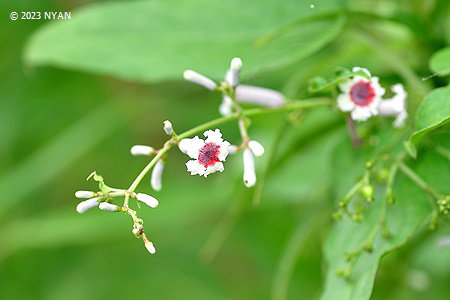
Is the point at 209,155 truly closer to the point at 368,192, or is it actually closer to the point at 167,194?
the point at 368,192

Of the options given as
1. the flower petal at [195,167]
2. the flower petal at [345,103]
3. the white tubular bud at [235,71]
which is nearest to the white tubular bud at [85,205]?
the flower petal at [195,167]

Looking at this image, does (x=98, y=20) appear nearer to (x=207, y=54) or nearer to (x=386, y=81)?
(x=207, y=54)

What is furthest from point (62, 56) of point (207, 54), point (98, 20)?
point (207, 54)

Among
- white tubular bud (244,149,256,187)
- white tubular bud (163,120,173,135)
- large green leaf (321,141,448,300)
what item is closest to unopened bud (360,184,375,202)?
large green leaf (321,141,448,300)

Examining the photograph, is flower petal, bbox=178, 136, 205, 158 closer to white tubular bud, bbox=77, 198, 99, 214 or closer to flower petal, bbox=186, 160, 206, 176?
flower petal, bbox=186, 160, 206, 176

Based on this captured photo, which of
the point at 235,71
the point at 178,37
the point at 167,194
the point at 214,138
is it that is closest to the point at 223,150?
the point at 214,138
